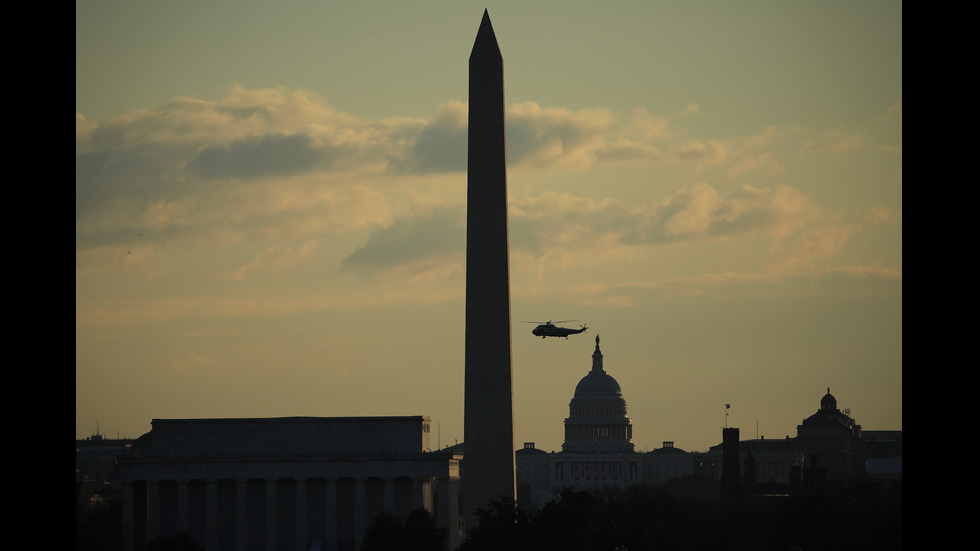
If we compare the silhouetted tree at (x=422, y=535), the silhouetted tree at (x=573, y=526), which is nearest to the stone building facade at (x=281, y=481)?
the silhouetted tree at (x=422, y=535)

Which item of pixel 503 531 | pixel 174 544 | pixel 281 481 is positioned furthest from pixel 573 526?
pixel 281 481

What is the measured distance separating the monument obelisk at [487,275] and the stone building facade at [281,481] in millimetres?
34392

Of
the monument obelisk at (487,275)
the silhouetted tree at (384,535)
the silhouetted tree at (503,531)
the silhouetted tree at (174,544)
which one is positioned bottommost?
the silhouetted tree at (174,544)

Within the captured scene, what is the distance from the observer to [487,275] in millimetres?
94062

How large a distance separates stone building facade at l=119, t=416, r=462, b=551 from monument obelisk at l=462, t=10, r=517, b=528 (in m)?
34.4

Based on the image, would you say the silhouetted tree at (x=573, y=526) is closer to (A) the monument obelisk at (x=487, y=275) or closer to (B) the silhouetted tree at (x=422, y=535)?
(A) the monument obelisk at (x=487, y=275)

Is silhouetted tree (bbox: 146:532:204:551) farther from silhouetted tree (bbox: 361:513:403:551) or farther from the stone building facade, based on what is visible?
the stone building facade

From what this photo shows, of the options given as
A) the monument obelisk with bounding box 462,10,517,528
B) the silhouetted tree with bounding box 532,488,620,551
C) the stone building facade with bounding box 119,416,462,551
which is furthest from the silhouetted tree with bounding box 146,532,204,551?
the silhouetted tree with bounding box 532,488,620,551

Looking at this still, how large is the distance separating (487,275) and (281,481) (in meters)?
43.3

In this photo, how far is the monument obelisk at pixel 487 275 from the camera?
92812mm
